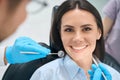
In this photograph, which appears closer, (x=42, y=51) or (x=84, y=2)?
(x=42, y=51)

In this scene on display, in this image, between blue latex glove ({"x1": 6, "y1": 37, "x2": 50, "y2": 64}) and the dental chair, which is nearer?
blue latex glove ({"x1": 6, "y1": 37, "x2": 50, "y2": 64})

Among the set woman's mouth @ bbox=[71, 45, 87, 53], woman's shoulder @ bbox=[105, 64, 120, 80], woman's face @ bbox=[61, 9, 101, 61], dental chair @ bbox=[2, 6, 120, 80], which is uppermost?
woman's face @ bbox=[61, 9, 101, 61]

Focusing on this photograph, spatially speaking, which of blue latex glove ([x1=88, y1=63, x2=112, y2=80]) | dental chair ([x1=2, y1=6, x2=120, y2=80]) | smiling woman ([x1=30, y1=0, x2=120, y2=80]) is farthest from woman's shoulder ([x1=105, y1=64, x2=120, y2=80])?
dental chair ([x1=2, y1=6, x2=120, y2=80])

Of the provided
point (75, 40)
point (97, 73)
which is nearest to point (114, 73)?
point (97, 73)

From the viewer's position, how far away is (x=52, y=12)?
4.29 feet

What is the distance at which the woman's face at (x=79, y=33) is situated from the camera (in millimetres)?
1191

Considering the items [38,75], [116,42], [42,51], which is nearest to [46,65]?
[38,75]

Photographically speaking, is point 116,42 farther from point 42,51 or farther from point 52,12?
point 42,51

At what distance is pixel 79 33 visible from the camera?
120 centimetres

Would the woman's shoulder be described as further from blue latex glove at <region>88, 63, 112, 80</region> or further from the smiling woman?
blue latex glove at <region>88, 63, 112, 80</region>

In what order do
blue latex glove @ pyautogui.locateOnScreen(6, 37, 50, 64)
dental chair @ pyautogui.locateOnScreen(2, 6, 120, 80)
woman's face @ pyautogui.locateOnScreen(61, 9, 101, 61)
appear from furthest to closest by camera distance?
dental chair @ pyautogui.locateOnScreen(2, 6, 120, 80) < woman's face @ pyautogui.locateOnScreen(61, 9, 101, 61) < blue latex glove @ pyautogui.locateOnScreen(6, 37, 50, 64)

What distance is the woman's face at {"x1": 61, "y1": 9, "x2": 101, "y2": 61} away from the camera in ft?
3.91

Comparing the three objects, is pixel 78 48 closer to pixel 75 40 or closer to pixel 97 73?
pixel 75 40

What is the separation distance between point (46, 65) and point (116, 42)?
67cm
